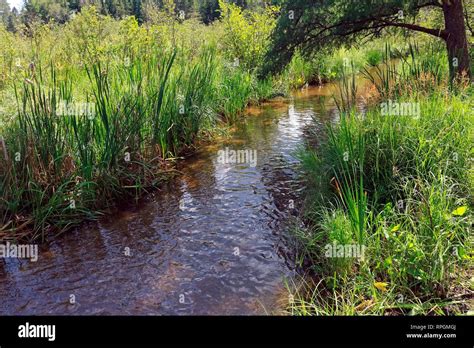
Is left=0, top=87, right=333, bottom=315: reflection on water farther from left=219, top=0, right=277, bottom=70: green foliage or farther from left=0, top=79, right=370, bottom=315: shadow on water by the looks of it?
left=219, top=0, right=277, bottom=70: green foliage

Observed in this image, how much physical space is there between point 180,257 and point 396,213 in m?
2.33

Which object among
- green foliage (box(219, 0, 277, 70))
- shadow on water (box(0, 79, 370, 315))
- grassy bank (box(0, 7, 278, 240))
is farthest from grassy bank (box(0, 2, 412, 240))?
green foliage (box(219, 0, 277, 70))

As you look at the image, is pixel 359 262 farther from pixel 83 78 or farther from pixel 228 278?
pixel 83 78

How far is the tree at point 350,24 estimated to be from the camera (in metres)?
6.44

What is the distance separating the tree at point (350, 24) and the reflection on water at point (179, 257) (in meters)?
2.43

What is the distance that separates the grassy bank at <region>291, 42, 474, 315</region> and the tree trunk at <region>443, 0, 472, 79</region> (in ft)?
3.93

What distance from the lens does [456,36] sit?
21.3ft

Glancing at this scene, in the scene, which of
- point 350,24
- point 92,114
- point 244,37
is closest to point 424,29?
point 350,24

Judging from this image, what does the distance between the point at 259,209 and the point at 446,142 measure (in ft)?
7.79

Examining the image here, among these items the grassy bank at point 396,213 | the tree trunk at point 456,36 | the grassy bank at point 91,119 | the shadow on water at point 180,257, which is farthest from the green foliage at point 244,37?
the grassy bank at point 396,213

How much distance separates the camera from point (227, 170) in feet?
22.3

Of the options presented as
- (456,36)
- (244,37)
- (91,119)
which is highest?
(244,37)

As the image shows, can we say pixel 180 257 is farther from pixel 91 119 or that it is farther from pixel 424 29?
pixel 424 29

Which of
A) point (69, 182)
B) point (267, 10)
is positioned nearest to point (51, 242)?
point (69, 182)
